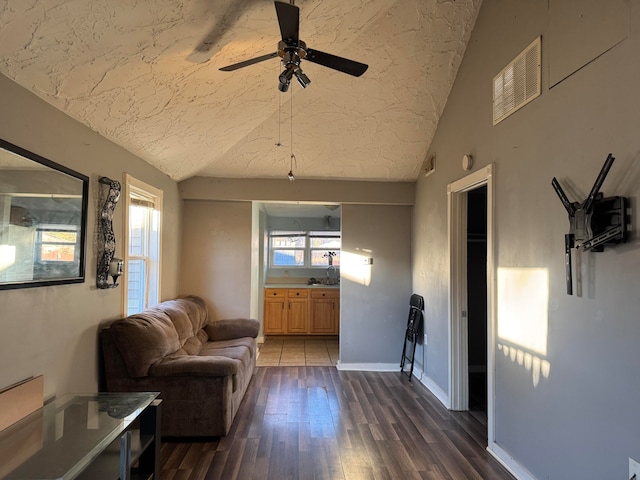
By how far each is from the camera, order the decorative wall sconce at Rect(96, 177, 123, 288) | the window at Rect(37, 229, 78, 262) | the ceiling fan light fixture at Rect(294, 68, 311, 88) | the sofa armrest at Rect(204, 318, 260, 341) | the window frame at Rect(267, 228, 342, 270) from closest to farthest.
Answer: the ceiling fan light fixture at Rect(294, 68, 311, 88), the window at Rect(37, 229, 78, 262), the decorative wall sconce at Rect(96, 177, 123, 288), the sofa armrest at Rect(204, 318, 260, 341), the window frame at Rect(267, 228, 342, 270)

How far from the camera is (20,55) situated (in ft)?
5.65

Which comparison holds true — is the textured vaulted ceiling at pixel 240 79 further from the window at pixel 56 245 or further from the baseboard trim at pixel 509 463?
the baseboard trim at pixel 509 463

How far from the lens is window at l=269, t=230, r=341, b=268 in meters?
7.36

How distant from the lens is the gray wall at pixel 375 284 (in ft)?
15.6

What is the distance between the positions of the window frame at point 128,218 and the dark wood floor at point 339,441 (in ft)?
4.34

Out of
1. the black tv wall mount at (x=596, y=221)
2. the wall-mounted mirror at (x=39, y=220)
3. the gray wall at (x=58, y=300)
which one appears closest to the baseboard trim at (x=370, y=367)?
the gray wall at (x=58, y=300)

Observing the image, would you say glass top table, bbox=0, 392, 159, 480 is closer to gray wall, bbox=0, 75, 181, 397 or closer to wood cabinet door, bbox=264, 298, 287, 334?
gray wall, bbox=0, 75, 181, 397

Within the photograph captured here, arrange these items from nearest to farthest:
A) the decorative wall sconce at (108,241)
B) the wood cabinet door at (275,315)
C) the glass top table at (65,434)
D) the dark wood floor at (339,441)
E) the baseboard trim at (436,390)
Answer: the glass top table at (65,434)
the dark wood floor at (339,441)
the decorative wall sconce at (108,241)
the baseboard trim at (436,390)
the wood cabinet door at (275,315)

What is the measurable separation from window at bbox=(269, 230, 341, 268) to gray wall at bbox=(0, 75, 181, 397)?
14.1ft

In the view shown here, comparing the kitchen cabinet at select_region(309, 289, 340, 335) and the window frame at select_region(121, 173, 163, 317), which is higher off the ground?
the window frame at select_region(121, 173, 163, 317)

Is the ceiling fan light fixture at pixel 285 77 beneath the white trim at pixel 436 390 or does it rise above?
above

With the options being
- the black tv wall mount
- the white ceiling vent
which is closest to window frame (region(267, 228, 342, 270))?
the white ceiling vent

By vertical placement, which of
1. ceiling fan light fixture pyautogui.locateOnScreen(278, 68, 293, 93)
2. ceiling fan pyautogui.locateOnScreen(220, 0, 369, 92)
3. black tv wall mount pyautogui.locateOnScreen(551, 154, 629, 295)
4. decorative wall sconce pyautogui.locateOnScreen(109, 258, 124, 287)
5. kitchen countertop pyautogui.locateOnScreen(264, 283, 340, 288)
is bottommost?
kitchen countertop pyautogui.locateOnScreen(264, 283, 340, 288)

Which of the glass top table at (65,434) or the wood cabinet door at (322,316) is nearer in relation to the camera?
the glass top table at (65,434)
